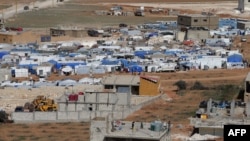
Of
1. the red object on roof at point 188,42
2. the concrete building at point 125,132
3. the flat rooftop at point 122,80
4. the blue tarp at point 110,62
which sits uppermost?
the concrete building at point 125,132

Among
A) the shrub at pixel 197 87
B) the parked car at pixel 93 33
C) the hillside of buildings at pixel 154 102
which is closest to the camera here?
the hillside of buildings at pixel 154 102

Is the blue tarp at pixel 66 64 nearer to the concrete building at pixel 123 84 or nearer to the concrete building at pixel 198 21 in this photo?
the concrete building at pixel 123 84

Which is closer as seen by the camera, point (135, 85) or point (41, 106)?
point (41, 106)

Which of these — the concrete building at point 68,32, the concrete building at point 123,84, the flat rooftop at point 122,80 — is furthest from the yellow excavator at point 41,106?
the concrete building at point 68,32

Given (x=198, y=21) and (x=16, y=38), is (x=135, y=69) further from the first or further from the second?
(x=198, y=21)

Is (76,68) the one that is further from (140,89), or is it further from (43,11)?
(43,11)

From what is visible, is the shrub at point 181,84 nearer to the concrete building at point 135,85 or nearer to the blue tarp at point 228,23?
the concrete building at point 135,85

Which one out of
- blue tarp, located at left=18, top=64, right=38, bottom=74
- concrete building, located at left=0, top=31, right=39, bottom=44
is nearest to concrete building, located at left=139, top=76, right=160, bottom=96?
blue tarp, located at left=18, top=64, right=38, bottom=74

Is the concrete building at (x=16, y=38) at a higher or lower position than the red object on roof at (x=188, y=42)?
higher

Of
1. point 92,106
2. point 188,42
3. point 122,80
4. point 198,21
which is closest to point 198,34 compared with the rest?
point 188,42

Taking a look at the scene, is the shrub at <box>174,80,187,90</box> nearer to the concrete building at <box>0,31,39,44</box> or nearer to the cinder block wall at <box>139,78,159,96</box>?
the cinder block wall at <box>139,78,159,96</box>

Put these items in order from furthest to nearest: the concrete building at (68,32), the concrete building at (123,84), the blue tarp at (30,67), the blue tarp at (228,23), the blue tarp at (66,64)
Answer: the blue tarp at (228,23)
the concrete building at (68,32)
the blue tarp at (66,64)
the blue tarp at (30,67)
the concrete building at (123,84)

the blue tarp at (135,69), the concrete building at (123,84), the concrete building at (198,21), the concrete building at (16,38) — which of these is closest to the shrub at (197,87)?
the concrete building at (123,84)

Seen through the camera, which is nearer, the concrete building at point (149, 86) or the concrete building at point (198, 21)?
the concrete building at point (149, 86)
